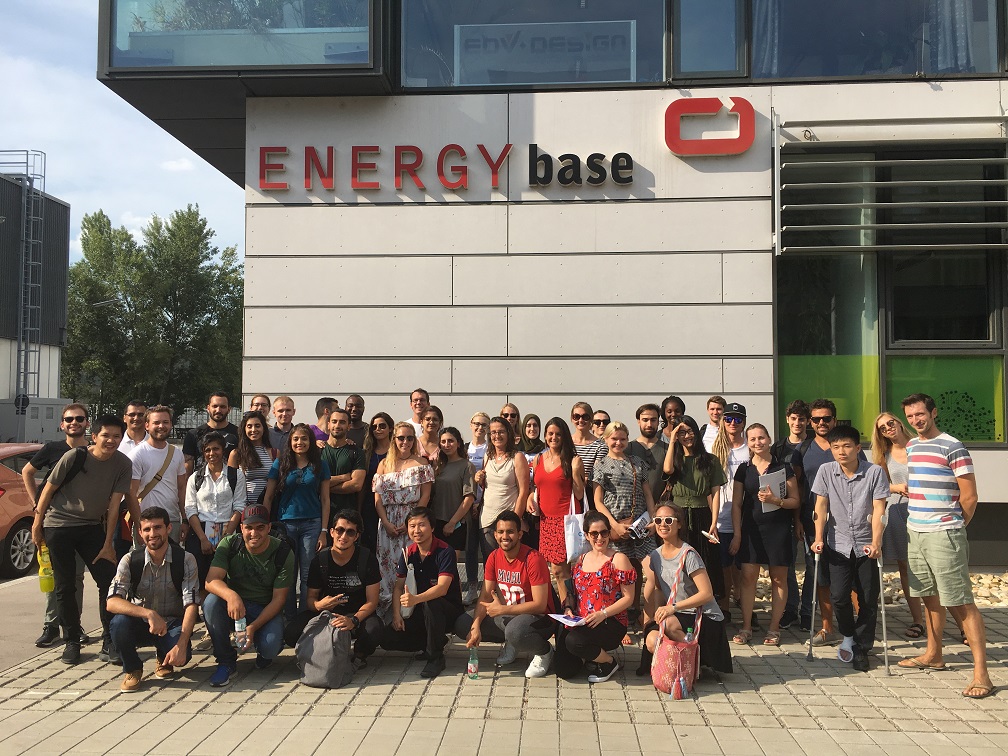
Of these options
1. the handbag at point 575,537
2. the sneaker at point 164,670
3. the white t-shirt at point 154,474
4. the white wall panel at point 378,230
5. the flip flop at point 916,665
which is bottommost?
the flip flop at point 916,665

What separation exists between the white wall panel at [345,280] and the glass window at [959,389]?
16.9ft

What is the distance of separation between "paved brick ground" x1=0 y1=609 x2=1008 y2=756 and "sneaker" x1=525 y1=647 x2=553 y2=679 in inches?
2.4

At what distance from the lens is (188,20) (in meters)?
9.88

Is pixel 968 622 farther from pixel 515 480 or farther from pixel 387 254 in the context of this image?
pixel 387 254

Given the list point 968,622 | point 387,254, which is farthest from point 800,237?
point 968,622

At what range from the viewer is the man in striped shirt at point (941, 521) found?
591 cm

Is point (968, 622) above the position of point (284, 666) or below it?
above

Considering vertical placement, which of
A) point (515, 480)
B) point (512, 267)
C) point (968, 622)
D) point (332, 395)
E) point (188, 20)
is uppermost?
point (188, 20)

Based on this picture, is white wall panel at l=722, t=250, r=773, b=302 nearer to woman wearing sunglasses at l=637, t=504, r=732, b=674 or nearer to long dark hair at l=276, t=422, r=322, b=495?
woman wearing sunglasses at l=637, t=504, r=732, b=674

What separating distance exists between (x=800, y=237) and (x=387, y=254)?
4.59 metres

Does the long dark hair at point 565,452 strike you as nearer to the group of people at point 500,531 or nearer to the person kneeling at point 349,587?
the group of people at point 500,531

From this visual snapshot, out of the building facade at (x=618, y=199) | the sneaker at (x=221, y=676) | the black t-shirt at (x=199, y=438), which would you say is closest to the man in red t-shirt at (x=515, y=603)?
the sneaker at (x=221, y=676)

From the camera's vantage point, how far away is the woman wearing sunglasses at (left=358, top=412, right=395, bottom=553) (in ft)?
24.7

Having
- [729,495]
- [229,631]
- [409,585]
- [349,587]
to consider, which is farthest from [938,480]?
[229,631]
